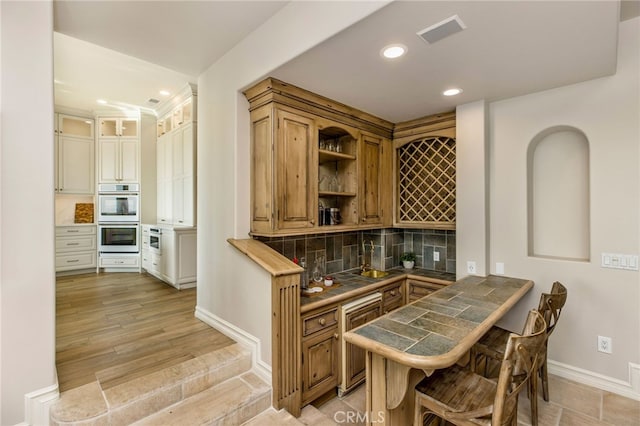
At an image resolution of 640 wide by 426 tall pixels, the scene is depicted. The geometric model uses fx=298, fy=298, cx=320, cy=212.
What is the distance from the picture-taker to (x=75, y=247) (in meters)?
5.45

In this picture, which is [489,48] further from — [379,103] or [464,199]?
[464,199]

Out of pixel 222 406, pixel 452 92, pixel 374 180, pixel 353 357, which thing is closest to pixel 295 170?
pixel 374 180

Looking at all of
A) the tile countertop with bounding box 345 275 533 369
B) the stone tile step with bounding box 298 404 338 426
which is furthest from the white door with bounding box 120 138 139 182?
the tile countertop with bounding box 345 275 533 369

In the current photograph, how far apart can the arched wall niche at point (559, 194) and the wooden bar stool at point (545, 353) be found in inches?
29.5

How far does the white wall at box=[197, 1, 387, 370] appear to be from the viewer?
2.01m

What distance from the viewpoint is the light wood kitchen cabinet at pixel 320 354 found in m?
2.29

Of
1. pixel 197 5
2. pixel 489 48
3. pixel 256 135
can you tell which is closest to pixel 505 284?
pixel 489 48

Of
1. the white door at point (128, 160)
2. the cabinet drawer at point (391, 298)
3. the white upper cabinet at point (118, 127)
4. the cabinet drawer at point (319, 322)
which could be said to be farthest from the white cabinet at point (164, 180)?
the cabinet drawer at point (391, 298)

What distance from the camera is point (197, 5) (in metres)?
2.09

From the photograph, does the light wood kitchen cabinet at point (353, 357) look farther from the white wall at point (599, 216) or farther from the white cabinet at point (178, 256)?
the white cabinet at point (178, 256)

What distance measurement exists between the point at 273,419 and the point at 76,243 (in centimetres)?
543

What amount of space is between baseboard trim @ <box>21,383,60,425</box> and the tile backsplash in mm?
2014

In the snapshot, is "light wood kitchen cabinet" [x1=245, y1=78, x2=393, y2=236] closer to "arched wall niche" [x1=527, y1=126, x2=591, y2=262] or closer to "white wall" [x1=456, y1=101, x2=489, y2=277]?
"white wall" [x1=456, y1=101, x2=489, y2=277]

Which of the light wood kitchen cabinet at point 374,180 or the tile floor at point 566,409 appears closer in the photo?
the tile floor at point 566,409
